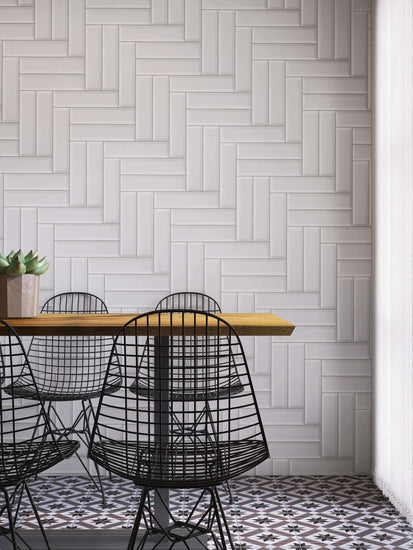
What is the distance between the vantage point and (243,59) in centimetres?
349

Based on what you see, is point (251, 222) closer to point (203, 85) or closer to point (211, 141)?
point (211, 141)

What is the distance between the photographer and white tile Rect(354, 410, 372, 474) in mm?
3441

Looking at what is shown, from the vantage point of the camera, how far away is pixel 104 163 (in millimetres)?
3486

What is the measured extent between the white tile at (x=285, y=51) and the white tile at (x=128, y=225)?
1.11 meters

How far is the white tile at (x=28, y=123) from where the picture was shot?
3486 millimetres

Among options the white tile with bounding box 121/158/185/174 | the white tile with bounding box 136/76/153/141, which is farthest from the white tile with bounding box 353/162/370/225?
the white tile with bounding box 136/76/153/141

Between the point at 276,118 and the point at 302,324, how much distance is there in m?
1.21

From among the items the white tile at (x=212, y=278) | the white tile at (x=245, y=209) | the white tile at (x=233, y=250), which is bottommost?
the white tile at (x=212, y=278)

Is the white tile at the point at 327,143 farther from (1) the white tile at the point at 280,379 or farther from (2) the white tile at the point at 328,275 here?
(1) the white tile at the point at 280,379

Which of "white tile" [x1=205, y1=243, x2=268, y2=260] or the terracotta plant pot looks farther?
"white tile" [x1=205, y1=243, x2=268, y2=260]

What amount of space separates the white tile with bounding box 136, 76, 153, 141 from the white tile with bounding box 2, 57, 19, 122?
71 cm

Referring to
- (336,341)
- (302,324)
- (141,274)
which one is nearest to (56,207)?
(141,274)

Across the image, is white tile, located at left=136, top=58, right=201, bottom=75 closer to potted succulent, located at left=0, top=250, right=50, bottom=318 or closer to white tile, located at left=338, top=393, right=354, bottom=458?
potted succulent, located at left=0, top=250, right=50, bottom=318

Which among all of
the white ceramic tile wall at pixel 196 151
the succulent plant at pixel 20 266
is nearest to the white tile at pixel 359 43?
the white ceramic tile wall at pixel 196 151
